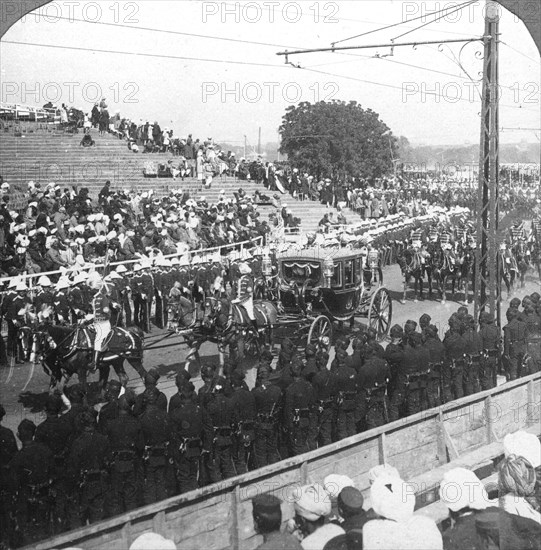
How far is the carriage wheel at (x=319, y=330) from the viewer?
1263 cm

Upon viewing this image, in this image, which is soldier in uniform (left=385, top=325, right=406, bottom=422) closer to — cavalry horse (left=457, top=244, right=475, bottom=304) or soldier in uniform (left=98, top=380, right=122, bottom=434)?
soldier in uniform (left=98, top=380, right=122, bottom=434)

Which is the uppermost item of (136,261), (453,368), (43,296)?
(136,261)

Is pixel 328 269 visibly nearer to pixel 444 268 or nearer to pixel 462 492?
pixel 444 268

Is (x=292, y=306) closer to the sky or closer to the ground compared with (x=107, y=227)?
closer to the ground

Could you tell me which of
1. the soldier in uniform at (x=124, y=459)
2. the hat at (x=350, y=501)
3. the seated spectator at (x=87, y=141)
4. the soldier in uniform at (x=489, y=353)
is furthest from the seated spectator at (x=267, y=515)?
the seated spectator at (x=87, y=141)

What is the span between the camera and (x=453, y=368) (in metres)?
10.9

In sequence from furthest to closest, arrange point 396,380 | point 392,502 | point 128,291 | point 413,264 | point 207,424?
point 413,264 → point 128,291 → point 396,380 → point 207,424 → point 392,502

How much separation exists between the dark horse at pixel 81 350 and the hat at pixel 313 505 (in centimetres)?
595

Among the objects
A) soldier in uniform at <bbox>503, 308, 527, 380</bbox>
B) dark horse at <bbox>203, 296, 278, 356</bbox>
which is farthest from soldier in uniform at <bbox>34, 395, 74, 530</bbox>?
soldier in uniform at <bbox>503, 308, 527, 380</bbox>

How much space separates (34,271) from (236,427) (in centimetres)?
784

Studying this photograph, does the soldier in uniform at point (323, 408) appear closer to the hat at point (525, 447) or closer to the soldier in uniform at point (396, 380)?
the soldier in uniform at point (396, 380)

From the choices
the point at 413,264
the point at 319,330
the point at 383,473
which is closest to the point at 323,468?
the point at 383,473

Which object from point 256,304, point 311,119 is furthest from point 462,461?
point 311,119

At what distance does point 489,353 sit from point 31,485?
7371 millimetres
